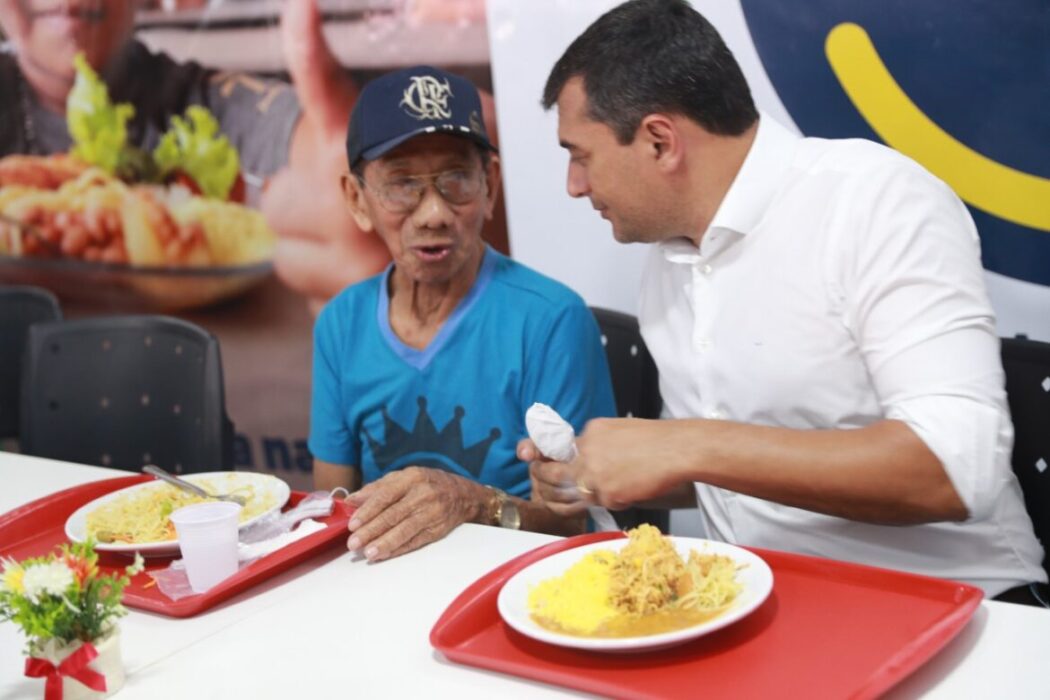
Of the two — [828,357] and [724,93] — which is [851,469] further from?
[724,93]

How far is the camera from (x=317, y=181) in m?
3.11

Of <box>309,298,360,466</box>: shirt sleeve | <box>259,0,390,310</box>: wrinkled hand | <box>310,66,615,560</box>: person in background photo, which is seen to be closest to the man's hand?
<box>310,66,615,560</box>: person in background photo

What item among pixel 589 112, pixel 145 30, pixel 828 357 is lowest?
pixel 828 357

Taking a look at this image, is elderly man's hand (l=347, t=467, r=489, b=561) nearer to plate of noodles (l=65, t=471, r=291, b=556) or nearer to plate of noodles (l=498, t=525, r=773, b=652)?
plate of noodles (l=65, t=471, r=291, b=556)

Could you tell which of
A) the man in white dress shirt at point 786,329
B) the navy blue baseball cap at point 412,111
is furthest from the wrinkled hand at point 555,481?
the navy blue baseball cap at point 412,111

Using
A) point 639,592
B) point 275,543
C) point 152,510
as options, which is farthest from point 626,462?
point 152,510

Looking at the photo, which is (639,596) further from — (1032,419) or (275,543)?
(1032,419)

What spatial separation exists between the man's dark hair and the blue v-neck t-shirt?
1.47ft

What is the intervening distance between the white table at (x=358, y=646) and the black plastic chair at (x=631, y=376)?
702mm

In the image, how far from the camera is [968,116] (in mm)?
2211

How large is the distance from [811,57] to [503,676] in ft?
5.40

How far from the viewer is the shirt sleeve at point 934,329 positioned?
4.66ft

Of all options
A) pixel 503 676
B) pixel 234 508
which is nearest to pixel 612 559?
pixel 503 676

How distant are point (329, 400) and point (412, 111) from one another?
61 cm
